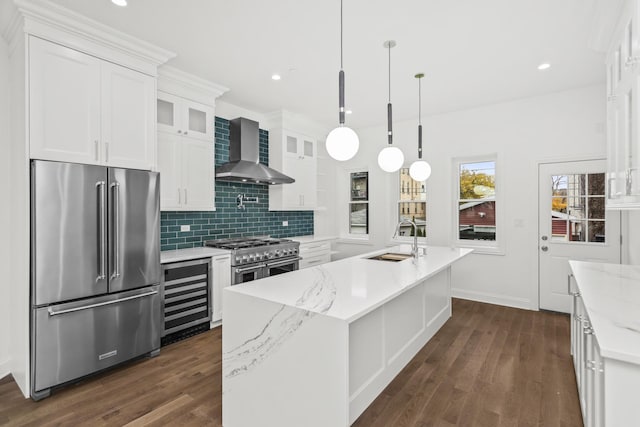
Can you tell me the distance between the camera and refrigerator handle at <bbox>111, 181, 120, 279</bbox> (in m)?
2.59

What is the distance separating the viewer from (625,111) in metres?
1.94

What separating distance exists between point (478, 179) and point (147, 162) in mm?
4447

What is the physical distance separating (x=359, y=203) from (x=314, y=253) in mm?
1496

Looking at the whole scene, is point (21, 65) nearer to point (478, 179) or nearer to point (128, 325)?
point (128, 325)

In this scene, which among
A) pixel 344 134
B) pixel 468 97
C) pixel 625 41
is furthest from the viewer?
pixel 468 97

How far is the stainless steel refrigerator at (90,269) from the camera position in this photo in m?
2.25

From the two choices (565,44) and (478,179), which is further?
(478,179)

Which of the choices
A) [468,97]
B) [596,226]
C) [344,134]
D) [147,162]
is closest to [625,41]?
[344,134]

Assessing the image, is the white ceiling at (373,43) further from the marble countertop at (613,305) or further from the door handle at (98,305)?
the door handle at (98,305)

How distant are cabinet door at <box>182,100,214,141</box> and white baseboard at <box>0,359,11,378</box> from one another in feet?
8.60

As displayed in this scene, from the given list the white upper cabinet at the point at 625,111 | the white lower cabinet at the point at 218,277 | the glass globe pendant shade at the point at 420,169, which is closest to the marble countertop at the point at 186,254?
the white lower cabinet at the point at 218,277

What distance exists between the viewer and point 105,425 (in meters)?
2.00

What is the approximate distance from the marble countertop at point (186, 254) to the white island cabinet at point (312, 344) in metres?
1.46

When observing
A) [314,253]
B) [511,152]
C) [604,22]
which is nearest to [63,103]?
[314,253]
